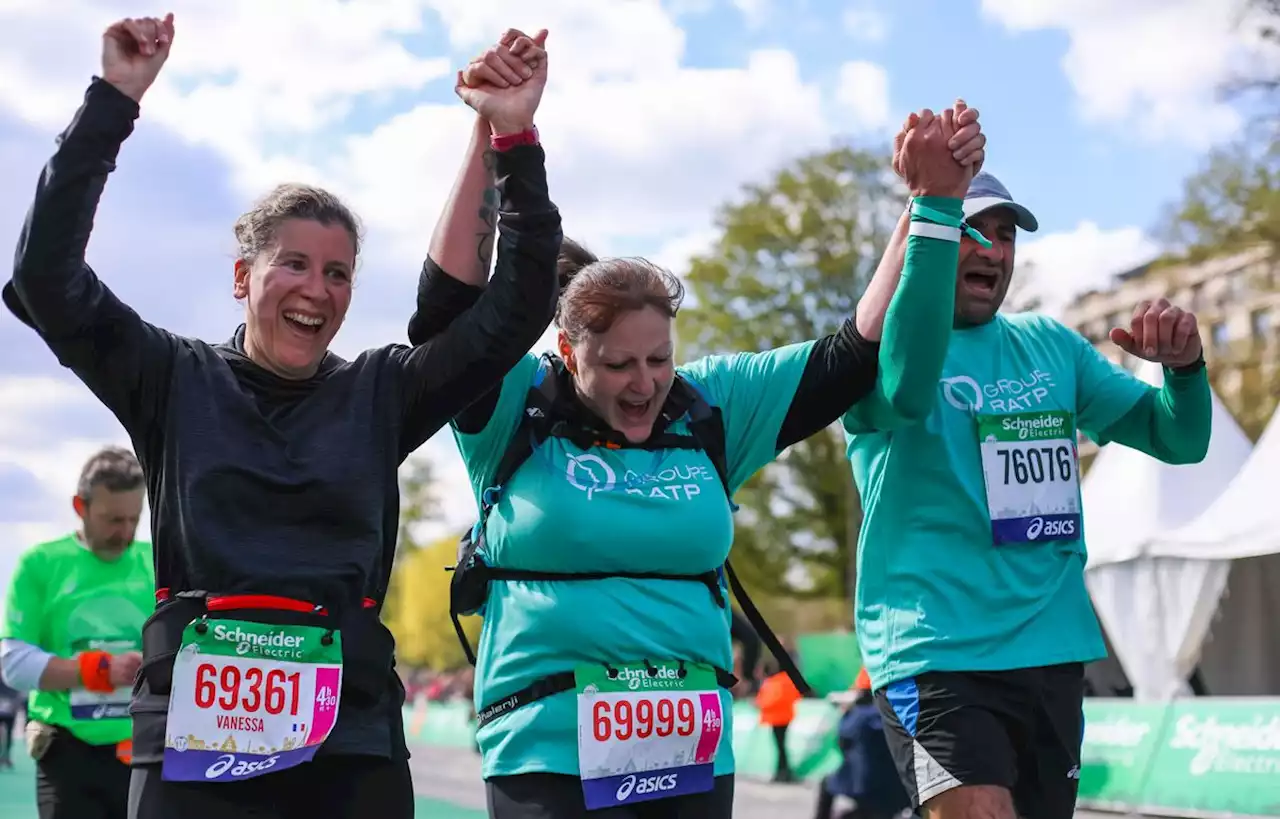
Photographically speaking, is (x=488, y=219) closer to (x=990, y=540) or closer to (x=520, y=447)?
(x=520, y=447)

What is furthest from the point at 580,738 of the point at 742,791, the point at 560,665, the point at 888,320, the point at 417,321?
the point at 742,791

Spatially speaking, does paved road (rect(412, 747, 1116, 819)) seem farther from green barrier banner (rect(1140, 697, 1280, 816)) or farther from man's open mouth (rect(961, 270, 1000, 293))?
man's open mouth (rect(961, 270, 1000, 293))

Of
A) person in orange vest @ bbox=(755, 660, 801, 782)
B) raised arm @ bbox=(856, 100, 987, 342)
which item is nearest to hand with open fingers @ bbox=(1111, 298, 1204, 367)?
raised arm @ bbox=(856, 100, 987, 342)

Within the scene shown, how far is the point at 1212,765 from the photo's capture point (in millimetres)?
11727

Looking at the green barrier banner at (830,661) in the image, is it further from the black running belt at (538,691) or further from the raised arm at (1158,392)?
the black running belt at (538,691)

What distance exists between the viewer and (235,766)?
2.72 m

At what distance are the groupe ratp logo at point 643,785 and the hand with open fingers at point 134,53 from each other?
162 cm

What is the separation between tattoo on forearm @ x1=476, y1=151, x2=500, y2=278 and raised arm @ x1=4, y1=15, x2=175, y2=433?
0.67 m

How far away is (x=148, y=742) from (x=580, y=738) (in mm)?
885

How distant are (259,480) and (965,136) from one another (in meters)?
1.82

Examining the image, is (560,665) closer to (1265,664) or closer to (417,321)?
(417,321)

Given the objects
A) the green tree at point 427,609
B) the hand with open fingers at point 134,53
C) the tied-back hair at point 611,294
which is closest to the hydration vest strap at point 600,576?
the tied-back hair at point 611,294

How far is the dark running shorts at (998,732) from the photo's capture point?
13.0ft

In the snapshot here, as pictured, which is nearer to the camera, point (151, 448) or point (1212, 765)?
point (151, 448)
